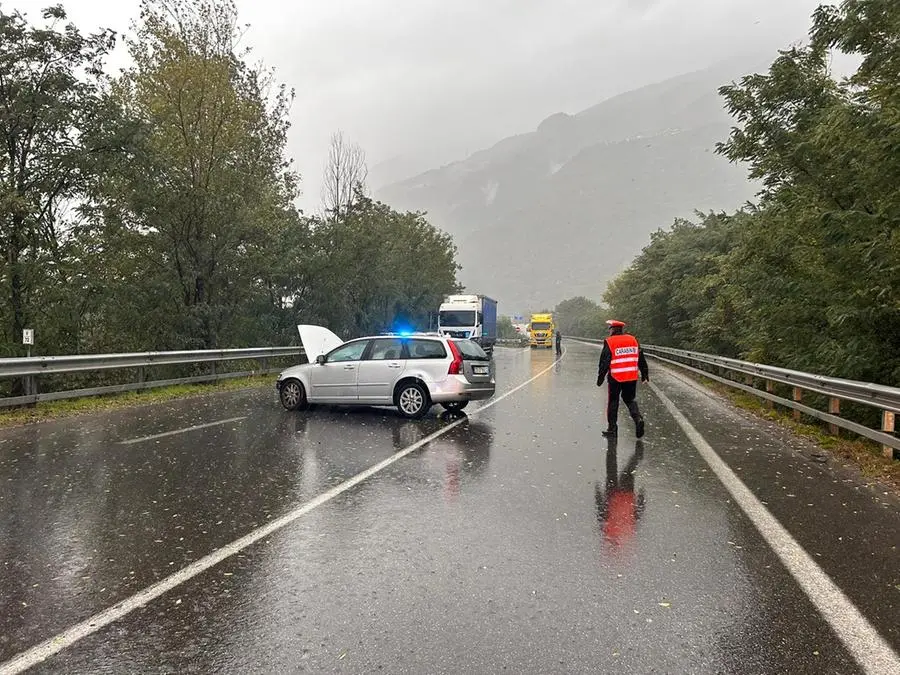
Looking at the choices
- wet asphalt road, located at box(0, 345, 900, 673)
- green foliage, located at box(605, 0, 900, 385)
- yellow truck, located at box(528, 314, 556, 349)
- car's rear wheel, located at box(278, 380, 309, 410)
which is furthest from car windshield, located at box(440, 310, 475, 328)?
wet asphalt road, located at box(0, 345, 900, 673)

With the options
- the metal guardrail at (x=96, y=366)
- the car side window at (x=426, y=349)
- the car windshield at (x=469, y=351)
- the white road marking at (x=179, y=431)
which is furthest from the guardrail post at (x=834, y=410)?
the metal guardrail at (x=96, y=366)

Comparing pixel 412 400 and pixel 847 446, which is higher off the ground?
pixel 412 400

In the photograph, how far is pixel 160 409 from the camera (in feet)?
40.2

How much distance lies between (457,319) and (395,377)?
24.1m

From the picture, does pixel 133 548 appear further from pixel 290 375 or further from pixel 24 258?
pixel 24 258

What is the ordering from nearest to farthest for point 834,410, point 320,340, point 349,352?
point 834,410, point 349,352, point 320,340

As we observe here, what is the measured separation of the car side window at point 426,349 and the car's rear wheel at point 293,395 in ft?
8.18

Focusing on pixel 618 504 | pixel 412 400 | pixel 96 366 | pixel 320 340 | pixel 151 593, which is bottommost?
pixel 618 504

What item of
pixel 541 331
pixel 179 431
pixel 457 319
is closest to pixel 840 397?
pixel 179 431

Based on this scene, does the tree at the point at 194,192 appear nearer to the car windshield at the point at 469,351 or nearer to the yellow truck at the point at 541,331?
the car windshield at the point at 469,351

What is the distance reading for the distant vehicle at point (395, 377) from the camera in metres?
10.9

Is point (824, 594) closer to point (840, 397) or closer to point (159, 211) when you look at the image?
point (840, 397)

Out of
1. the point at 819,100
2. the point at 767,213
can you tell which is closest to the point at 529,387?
the point at 767,213

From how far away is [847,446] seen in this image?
848 cm
